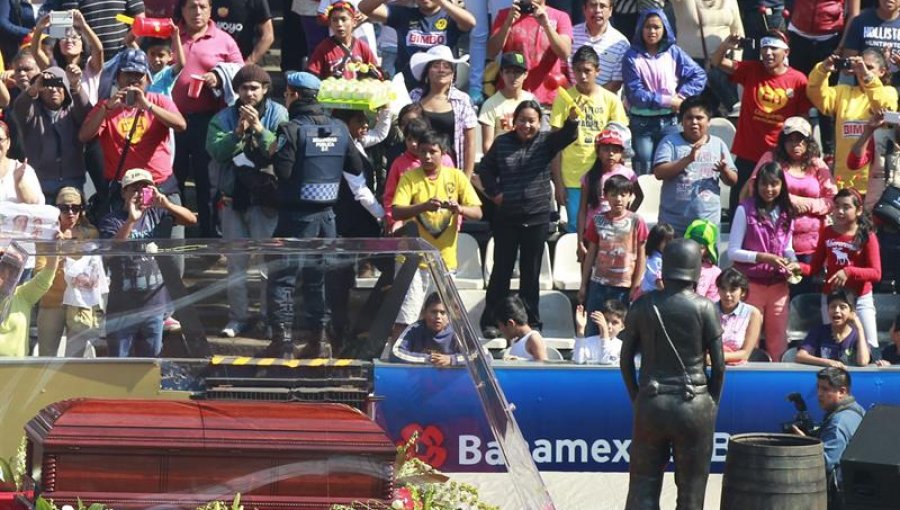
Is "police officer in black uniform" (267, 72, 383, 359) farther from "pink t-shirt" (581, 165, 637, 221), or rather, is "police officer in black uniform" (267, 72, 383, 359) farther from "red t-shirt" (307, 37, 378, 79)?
"pink t-shirt" (581, 165, 637, 221)

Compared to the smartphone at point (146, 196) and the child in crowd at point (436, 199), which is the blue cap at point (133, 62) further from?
the child in crowd at point (436, 199)

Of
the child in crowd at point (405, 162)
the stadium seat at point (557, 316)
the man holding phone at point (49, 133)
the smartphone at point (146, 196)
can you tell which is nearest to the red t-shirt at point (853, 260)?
the stadium seat at point (557, 316)

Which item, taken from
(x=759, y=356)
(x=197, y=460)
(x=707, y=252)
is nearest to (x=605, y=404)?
(x=759, y=356)

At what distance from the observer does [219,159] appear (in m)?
12.4

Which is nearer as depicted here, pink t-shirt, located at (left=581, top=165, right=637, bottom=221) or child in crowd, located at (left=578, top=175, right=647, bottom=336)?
child in crowd, located at (left=578, top=175, right=647, bottom=336)

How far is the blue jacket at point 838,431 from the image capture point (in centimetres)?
978

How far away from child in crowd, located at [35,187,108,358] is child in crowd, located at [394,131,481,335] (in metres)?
6.17

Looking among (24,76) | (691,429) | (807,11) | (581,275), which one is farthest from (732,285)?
(24,76)

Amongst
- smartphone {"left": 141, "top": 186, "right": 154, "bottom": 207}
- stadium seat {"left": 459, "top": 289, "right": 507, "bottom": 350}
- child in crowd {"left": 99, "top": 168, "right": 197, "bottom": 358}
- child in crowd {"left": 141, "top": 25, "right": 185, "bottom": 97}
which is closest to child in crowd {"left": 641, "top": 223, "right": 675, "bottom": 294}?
stadium seat {"left": 459, "top": 289, "right": 507, "bottom": 350}

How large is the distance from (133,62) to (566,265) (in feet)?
12.0

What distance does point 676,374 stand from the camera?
28.8ft

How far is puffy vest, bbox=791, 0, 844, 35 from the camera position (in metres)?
15.1

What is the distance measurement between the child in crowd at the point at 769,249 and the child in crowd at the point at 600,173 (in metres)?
0.80

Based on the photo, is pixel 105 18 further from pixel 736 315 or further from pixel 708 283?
pixel 736 315
